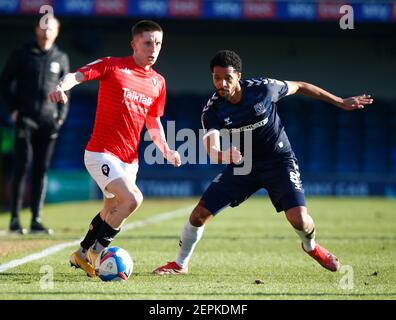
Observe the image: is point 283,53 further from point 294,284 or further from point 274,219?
point 294,284

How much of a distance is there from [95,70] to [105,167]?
0.83 metres

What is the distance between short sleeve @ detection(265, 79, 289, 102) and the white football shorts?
1365 mm

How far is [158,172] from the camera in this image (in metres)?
25.2

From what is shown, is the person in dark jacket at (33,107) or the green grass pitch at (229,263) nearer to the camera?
the green grass pitch at (229,263)

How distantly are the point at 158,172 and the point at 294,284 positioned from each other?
18.1 metres

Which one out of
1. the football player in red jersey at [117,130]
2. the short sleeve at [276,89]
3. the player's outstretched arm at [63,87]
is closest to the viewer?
the player's outstretched arm at [63,87]

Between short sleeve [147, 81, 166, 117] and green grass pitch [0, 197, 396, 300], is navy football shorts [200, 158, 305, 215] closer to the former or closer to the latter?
green grass pitch [0, 197, 396, 300]

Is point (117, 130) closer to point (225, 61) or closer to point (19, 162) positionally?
point (225, 61)

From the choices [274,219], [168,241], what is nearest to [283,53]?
[274,219]

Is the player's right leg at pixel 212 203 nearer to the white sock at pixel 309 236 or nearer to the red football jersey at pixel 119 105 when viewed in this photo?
the white sock at pixel 309 236

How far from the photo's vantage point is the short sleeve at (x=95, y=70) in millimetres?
7711

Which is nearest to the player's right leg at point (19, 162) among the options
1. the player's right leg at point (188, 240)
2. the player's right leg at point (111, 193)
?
the player's right leg at point (111, 193)

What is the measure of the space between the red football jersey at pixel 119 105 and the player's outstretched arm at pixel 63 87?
0.48ft

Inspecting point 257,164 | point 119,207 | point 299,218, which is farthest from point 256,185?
point 119,207
